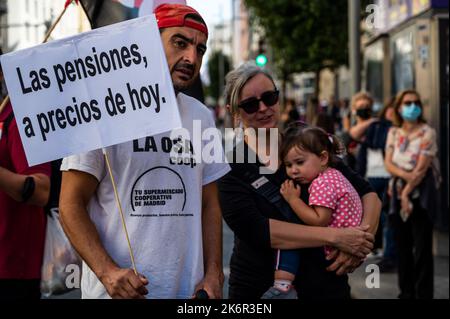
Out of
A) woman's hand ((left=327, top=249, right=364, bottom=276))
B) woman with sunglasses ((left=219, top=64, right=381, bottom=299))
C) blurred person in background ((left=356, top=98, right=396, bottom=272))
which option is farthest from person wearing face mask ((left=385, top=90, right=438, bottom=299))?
woman's hand ((left=327, top=249, right=364, bottom=276))

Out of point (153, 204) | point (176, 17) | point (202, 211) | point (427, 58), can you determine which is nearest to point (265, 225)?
point (202, 211)

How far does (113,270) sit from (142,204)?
0.25 metres

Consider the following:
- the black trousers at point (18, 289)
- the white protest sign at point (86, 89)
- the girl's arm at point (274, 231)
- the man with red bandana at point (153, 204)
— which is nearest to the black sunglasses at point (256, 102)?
the girl's arm at point (274, 231)

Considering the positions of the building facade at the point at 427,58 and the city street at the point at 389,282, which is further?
the building facade at the point at 427,58

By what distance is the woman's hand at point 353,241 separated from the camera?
3.41m

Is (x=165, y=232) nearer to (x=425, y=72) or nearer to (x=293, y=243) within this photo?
(x=293, y=243)

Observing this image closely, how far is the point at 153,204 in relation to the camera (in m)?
2.92

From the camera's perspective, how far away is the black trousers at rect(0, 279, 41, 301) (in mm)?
3682

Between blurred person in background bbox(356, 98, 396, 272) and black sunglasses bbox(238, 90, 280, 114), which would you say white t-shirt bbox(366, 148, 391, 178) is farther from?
black sunglasses bbox(238, 90, 280, 114)

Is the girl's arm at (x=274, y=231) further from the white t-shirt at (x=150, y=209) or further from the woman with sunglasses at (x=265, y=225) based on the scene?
the white t-shirt at (x=150, y=209)

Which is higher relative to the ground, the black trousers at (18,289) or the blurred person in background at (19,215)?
the blurred person in background at (19,215)

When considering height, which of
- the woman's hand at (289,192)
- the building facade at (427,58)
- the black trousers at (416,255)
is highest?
the building facade at (427,58)

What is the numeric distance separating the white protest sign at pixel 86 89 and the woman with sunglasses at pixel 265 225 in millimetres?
824

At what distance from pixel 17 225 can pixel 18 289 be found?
0.27m
